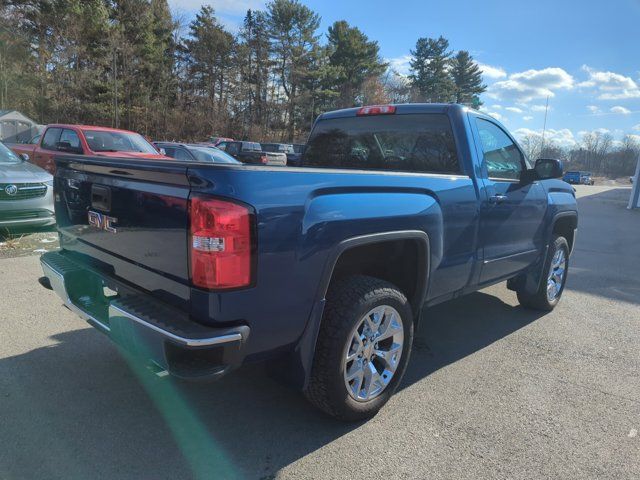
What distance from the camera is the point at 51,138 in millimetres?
10508

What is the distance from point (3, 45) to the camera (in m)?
32.6

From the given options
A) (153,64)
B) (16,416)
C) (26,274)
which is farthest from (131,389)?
(153,64)

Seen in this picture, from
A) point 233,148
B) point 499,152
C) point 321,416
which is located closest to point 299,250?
point 321,416

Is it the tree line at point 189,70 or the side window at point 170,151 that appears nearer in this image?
the side window at point 170,151

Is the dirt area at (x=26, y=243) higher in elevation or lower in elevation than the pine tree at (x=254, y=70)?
lower

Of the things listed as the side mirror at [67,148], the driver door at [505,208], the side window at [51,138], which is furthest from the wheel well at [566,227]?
the side window at [51,138]

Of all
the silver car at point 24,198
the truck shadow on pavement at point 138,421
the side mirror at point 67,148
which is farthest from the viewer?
the side mirror at point 67,148

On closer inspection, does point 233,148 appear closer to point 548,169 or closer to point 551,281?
point 551,281

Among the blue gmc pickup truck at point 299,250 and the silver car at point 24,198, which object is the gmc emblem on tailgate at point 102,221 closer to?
the blue gmc pickup truck at point 299,250

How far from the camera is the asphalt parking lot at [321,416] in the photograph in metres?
2.45

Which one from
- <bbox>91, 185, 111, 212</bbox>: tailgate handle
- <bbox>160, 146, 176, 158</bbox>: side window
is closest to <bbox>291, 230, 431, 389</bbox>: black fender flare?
<bbox>91, 185, 111, 212</bbox>: tailgate handle

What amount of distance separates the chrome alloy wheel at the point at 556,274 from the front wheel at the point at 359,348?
276cm

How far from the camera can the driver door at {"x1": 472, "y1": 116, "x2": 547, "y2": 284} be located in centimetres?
370

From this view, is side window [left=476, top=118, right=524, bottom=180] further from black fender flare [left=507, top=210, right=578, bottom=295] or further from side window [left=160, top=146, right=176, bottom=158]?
side window [left=160, top=146, right=176, bottom=158]
